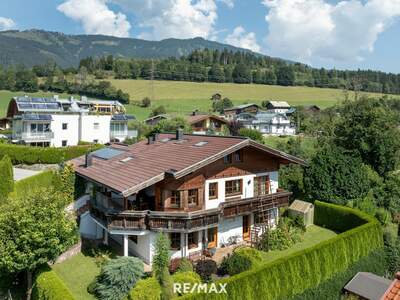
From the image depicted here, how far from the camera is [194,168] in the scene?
21.2 meters

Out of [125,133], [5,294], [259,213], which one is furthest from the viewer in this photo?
[125,133]

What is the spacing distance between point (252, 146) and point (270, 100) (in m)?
113

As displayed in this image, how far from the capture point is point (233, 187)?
81.2 feet

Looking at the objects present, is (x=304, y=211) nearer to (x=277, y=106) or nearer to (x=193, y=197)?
(x=193, y=197)

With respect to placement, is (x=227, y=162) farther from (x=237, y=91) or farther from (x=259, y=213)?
(x=237, y=91)

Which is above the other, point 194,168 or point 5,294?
point 194,168

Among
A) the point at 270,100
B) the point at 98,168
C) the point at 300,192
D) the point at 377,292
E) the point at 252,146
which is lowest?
the point at 377,292

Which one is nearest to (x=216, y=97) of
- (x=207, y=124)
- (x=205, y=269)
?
(x=207, y=124)

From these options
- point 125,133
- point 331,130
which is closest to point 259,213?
point 331,130

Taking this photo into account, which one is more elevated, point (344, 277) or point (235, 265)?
point (235, 265)

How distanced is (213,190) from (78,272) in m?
8.99

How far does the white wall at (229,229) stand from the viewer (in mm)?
24281

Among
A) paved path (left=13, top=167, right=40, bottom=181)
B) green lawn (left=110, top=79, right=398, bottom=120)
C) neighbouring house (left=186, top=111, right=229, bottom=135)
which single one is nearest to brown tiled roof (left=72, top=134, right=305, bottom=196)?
paved path (left=13, top=167, right=40, bottom=181)

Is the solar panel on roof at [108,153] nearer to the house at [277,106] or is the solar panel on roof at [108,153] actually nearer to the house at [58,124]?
the house at [58,124]
